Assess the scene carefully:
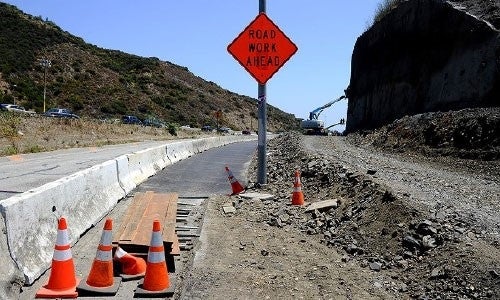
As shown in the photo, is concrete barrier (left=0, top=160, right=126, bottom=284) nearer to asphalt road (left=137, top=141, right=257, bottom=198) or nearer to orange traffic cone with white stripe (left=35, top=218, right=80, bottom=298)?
orange traffic cone with white stripe (left=35, top=218, right=80, bottom=298)

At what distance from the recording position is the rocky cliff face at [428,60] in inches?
816

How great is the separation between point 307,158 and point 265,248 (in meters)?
9.87

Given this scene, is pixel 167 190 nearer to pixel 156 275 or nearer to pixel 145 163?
pixel 145 163

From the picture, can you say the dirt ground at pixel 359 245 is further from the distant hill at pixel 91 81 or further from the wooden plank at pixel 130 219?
the distant hill at pixel 91 81

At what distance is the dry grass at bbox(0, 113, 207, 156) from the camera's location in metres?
30.8

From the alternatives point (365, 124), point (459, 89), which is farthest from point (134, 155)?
point (365, 124)

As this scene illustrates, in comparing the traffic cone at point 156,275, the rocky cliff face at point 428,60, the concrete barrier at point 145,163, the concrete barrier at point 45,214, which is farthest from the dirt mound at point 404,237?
the rocky cliff face at point 428,60

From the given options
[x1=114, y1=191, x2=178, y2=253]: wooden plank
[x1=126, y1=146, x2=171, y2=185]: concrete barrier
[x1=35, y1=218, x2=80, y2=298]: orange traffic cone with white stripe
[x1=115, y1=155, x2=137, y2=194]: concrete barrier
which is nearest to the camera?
[x1=35, y1=218, x2=80, y2=298]: orange traffic cone with white stripe

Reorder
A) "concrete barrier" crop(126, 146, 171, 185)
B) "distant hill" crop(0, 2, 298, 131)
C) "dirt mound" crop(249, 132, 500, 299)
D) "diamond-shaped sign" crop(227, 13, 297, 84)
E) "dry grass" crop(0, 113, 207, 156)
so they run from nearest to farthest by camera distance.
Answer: "dirt mound" crop(249, 132, 500, 299) → "diamond-shaped sign" crop(227, 13, 297, 84) → "concrete barrier" crop(126, 146, 171, 185) → "dry grass" crop(0, 113, 207, 156) → "distant hill" crop(0, 2, 298, 131)

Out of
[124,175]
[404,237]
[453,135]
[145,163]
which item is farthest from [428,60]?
[404,237]

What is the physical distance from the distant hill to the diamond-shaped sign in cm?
5723

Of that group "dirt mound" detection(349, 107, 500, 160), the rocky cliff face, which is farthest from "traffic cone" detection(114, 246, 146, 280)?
the rocky cliff face

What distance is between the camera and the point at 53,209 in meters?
6.46

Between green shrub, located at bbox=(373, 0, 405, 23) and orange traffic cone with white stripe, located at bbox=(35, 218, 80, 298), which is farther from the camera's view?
green shrub, located at bbox=(373, 0, 405, 23)
